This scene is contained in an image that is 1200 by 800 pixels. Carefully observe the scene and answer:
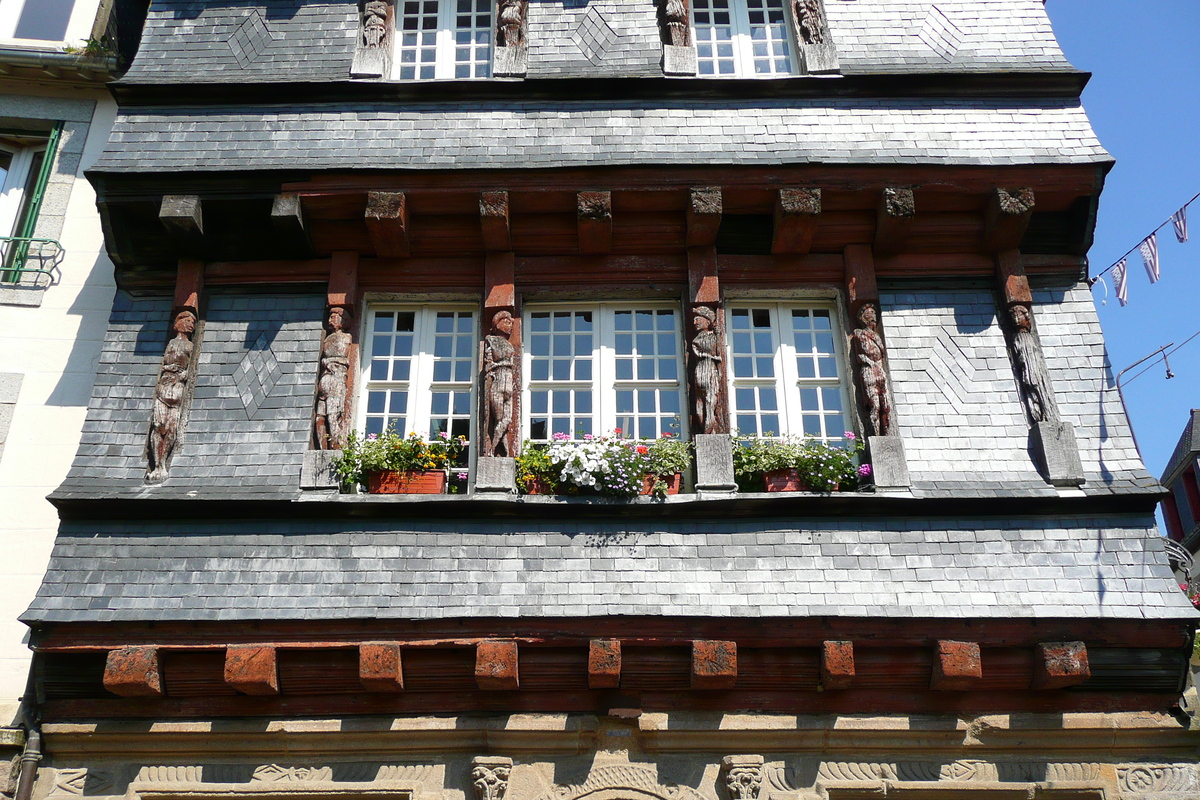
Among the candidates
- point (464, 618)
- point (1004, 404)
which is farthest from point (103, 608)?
point (1004, 404)

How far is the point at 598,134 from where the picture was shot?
912 centimetres

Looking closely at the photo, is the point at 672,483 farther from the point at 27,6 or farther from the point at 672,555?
the point at 27,6

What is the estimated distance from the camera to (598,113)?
9266 millimetres

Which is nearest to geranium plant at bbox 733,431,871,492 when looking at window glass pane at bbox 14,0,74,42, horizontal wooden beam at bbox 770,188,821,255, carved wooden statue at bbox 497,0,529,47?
horizontal wooden beam at bbox 770,188,821,255

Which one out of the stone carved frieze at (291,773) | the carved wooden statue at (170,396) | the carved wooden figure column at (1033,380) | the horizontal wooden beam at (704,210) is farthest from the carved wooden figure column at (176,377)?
the carved wooden figure column at (1033,380)

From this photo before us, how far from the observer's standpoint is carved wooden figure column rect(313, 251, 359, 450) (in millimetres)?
7984

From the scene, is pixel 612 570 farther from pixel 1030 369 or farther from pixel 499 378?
pixel 1030 369

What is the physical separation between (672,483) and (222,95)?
528cm

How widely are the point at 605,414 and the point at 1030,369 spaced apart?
3.26 m

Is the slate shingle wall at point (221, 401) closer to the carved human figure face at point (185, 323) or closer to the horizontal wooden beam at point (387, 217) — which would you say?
the carved human figure face at point (185, 323)

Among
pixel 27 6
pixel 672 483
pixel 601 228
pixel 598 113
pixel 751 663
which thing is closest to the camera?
pixel 751 663

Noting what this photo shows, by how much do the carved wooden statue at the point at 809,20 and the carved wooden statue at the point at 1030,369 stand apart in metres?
3.18

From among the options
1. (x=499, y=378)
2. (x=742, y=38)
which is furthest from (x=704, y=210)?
(x=742, y=38)

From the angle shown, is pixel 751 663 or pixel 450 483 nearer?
pixel 751 663
